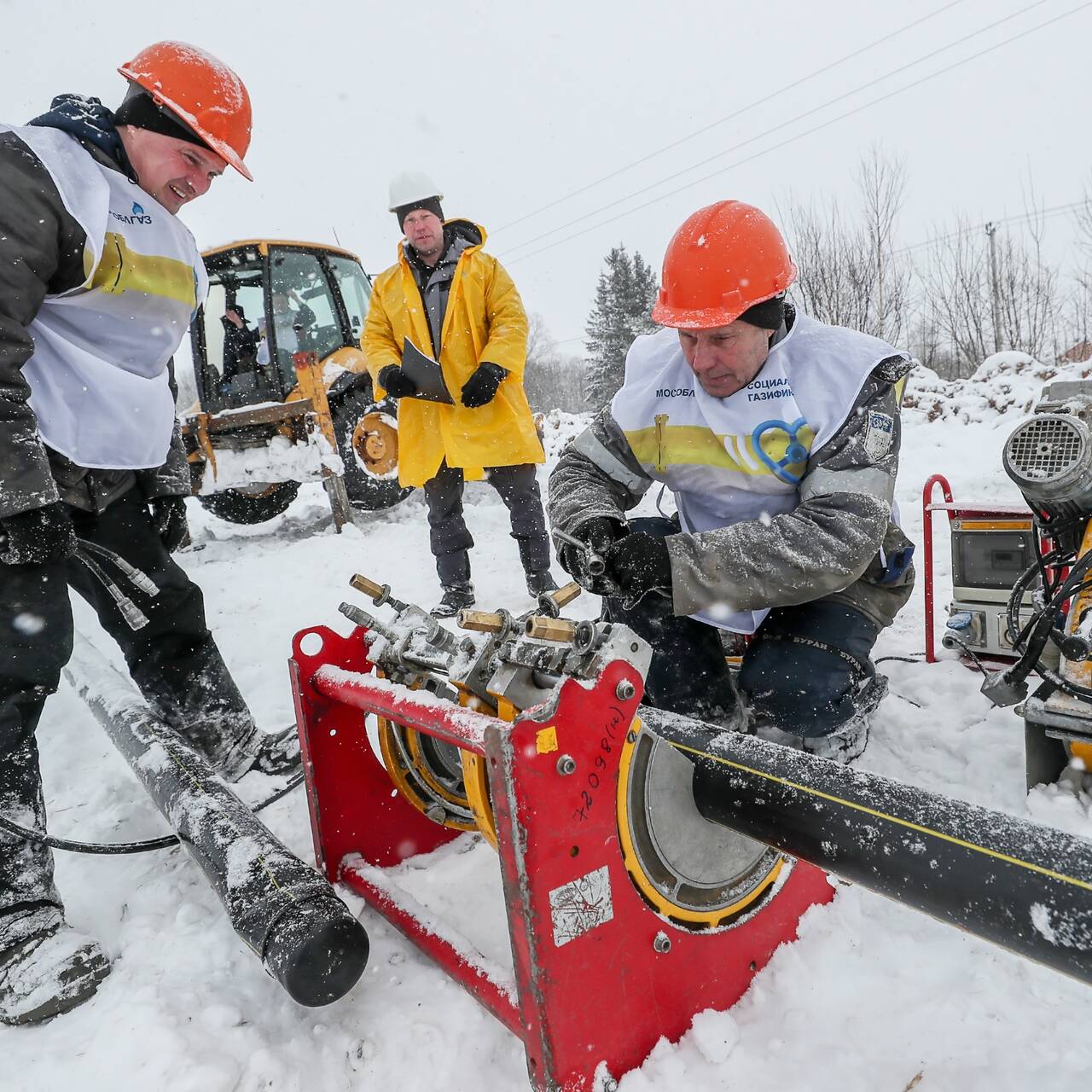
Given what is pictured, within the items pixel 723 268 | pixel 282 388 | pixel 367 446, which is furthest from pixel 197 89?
pixel 282 388

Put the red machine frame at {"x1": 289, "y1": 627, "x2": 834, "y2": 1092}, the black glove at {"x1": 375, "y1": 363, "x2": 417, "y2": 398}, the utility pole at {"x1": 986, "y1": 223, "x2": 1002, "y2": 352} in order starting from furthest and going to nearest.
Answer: the utility pole at {"x1": 986, "y1": 223, "x2": 1002, "y2": 352}, the black glove at {"x1": 375, "y1": 363, "x2": 417, "y2": 398}, the red machine frame at {"x1": 289, "y1": 627, "x2": 834, "y2": 1092}

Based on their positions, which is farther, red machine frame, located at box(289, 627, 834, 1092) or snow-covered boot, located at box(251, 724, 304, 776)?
snow-covered boot, located at box(251, 724, 304, 776)

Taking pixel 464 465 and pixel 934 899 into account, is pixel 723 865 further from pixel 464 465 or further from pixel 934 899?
pixel 464 465

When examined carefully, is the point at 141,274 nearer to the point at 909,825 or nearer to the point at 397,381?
the point at 397,381

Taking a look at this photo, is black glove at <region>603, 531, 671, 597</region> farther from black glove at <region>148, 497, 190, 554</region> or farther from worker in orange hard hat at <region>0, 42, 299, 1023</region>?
black glove at <region>148, 497, 190, 554</region>

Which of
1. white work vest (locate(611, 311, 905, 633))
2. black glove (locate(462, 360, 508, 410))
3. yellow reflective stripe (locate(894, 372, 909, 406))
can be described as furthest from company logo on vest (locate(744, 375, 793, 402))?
black glove (locate(462, 360, 508, 410))

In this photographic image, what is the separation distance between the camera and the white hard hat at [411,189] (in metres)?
3.85

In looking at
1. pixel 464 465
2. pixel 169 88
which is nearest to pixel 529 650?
pixel 169 88

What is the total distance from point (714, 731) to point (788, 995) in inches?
20.5

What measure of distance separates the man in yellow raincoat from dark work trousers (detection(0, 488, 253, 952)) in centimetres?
152

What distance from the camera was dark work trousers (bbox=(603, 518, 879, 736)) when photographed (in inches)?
78.0

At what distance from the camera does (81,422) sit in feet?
6.47

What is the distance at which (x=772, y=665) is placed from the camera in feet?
6.64

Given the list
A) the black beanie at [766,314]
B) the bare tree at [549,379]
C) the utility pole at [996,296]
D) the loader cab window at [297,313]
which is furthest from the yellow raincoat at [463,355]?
the bare tree at [549,379]
